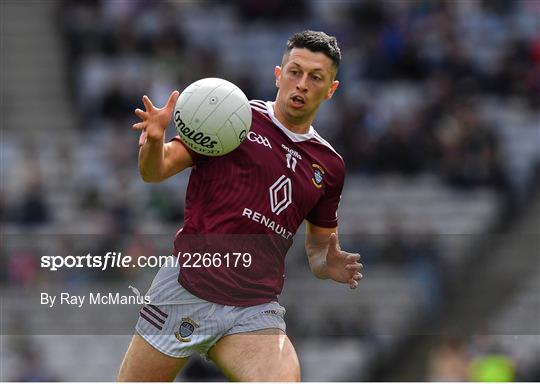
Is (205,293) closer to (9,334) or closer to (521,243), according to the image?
(9,334)

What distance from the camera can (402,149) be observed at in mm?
17141

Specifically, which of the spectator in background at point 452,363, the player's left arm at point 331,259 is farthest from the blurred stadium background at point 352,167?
the player's left arm at point 331,259

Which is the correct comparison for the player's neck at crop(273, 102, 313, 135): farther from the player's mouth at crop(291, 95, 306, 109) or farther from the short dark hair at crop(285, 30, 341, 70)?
the short dark hair at crop(285, 30, 341, 70)

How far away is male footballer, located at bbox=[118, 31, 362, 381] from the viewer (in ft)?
23.3

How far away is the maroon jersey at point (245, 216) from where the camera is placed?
23.5 ft

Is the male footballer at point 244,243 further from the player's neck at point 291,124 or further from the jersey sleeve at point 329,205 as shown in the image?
the jersey sleeve at point 329,205

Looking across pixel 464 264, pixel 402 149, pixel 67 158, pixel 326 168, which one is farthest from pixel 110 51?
pixel 326 168

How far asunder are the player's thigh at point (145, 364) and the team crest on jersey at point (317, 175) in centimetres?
123

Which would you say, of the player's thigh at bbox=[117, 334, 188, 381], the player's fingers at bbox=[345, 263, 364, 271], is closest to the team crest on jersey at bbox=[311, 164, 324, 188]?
the player's fingers at bbox=[345, 263, 364, 271]

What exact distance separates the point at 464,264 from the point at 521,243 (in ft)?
3.65

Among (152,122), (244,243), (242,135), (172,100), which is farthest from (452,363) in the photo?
(152,122)

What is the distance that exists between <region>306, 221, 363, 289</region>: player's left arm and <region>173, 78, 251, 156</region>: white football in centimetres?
82

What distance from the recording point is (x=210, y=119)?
7.00 m

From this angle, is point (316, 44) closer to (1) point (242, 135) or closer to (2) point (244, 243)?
(1) point (242, 135)
